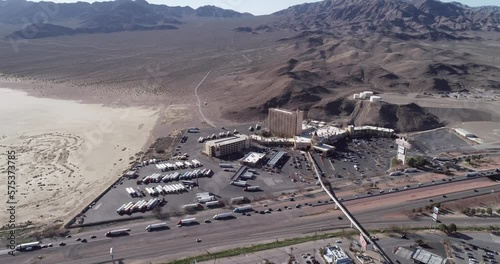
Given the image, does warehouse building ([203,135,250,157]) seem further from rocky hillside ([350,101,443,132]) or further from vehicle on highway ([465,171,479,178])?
vehicle on highway ([465,171,479,178])

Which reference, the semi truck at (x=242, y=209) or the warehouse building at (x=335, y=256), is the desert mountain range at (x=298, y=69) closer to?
the semi truck at (x=242, y=209)

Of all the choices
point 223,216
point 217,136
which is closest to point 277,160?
point 217,136

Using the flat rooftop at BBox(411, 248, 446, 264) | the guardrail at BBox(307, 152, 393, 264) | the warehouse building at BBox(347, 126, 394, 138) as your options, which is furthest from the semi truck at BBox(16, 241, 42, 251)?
the warehouse building at BBox(347, 126, 394, 138)

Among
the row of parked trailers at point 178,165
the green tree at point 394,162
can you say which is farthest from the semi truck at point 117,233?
the green tree at point 394,162

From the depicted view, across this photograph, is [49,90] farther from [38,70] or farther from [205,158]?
[205,158]

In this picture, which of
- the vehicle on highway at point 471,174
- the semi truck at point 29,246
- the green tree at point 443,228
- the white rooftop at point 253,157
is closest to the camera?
the semi truck at point 29,246

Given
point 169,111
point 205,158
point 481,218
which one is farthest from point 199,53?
point 481,218
